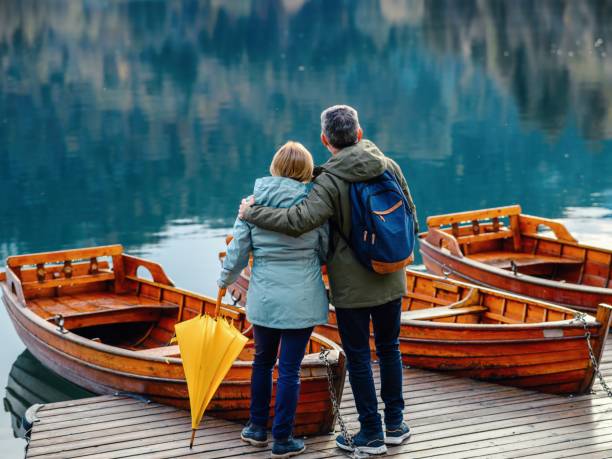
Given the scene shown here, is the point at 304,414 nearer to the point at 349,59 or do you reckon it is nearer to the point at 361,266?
the point at 361,266

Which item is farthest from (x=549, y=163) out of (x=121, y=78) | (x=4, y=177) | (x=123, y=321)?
(x=121, y=78)

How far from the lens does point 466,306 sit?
9781 mm

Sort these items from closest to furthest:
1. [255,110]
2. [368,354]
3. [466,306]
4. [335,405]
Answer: [368,354] < [335,405] < [466,306] < [255,110]

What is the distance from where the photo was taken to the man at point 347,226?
20.5ft

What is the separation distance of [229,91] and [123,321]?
3331 centimetres

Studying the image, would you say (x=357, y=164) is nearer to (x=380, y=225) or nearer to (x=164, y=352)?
(x=380, y=225)

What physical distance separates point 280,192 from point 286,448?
69.7 inches

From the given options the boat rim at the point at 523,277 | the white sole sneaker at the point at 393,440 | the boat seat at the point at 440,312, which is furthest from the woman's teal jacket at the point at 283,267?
→ the boat rim at the point at 523,277

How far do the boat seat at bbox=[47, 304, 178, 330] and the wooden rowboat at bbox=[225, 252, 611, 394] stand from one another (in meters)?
1.96

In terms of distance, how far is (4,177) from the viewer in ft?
85.5

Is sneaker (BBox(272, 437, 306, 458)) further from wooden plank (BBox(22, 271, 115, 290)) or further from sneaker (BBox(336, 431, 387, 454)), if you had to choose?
wooden plank (BBox(22, 271, 115, 290))

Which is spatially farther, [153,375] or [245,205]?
[153,375]

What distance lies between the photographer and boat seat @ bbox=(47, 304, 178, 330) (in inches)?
417

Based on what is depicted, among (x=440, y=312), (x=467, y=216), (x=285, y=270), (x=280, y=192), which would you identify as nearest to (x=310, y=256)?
(x=285, y=270)
